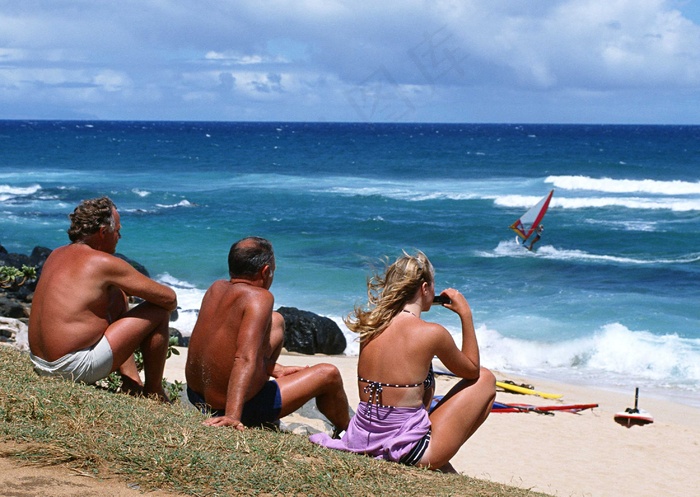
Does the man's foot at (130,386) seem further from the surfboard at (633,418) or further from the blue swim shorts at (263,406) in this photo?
the surfboard at (633,418)

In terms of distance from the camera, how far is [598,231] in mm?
29016

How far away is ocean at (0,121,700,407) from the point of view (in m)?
14.9

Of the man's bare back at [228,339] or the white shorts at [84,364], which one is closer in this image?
the man's bare back at [228,339]

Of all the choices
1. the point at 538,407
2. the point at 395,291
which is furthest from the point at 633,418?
the point at 395,291

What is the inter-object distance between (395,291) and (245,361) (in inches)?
34.6

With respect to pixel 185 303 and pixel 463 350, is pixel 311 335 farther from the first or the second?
pixel 463 350

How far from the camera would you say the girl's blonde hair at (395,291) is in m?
4.43

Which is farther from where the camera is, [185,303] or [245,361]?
[185,303]

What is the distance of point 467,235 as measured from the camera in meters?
28.1

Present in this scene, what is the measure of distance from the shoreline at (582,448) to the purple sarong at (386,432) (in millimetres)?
2006

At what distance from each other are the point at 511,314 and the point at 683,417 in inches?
248

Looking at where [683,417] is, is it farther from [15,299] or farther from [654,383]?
[15,299]

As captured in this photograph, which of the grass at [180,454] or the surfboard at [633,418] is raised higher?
the grass at [180,454]

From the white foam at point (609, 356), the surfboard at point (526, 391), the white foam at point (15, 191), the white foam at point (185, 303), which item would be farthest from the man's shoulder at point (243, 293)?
the white foam at point (15, 191)
